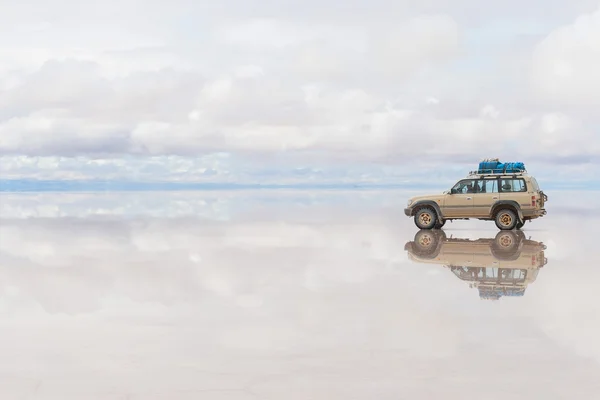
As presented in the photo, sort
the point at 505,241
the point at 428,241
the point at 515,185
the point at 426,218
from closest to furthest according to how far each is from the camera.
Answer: the point at 505,241 → the point at 428,241 → the point at 515,185 → the point at 426,218

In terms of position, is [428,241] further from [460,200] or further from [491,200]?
[491,200]

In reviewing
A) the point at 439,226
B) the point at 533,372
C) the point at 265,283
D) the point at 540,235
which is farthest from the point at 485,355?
the point at 439,226

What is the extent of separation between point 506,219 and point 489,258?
839 cm

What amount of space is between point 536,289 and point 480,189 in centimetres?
1320

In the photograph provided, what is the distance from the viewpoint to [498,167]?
25.1 meters

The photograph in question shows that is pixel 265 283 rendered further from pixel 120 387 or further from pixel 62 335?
pixel 120 387

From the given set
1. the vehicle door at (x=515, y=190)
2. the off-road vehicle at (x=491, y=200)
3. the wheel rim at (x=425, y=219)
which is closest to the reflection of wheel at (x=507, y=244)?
the off-road vehicle at (x=491, y=200)

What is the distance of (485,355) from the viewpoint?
7691 millimetres

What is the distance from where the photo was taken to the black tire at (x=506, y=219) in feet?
81.0

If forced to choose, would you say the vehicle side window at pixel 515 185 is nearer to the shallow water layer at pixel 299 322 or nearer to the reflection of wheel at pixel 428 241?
the reflection of wheel at pixel 428 241

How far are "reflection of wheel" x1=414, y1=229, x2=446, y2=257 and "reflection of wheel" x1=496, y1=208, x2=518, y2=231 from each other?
6.12 ft

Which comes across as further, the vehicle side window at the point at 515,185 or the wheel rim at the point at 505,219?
the wheel rim at the point at 505,219

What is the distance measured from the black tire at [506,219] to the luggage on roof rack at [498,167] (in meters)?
1.29

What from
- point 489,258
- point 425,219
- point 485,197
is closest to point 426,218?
point 425,219
